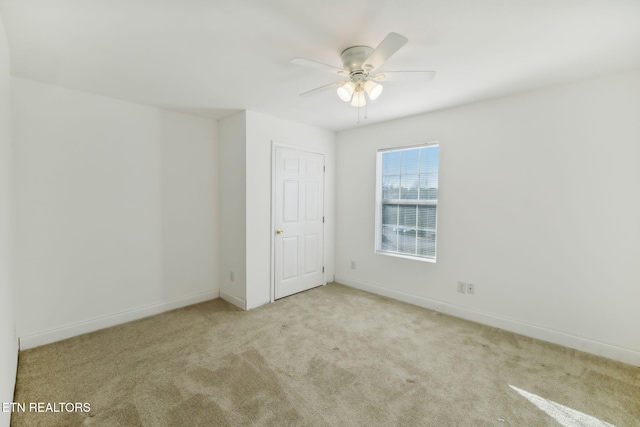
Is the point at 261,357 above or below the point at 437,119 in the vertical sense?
below

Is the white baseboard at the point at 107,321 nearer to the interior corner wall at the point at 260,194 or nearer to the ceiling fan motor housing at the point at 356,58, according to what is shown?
the interior corner wall at the point at 260,194

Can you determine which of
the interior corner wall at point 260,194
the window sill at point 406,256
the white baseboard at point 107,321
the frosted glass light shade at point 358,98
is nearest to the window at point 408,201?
the window sill at point 406,256

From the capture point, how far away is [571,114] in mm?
2562

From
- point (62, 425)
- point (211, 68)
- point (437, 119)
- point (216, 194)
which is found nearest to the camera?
point (62, 425)

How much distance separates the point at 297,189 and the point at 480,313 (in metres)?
2.70

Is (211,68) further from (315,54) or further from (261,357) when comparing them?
(261,357)

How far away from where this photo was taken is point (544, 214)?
107 inches

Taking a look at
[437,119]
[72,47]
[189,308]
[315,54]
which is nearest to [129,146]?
[72,47]

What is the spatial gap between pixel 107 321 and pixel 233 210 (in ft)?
5.77

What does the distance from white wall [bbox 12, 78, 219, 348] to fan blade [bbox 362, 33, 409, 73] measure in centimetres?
263

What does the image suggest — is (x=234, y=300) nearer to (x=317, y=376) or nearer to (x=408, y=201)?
(x=317, y=376)

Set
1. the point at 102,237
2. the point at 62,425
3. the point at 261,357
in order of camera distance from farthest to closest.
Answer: the point at 102,237
the point at 261,357
the point at 62,425

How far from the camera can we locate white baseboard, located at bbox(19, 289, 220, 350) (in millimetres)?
2576

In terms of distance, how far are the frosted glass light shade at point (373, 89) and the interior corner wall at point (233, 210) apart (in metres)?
1.77
